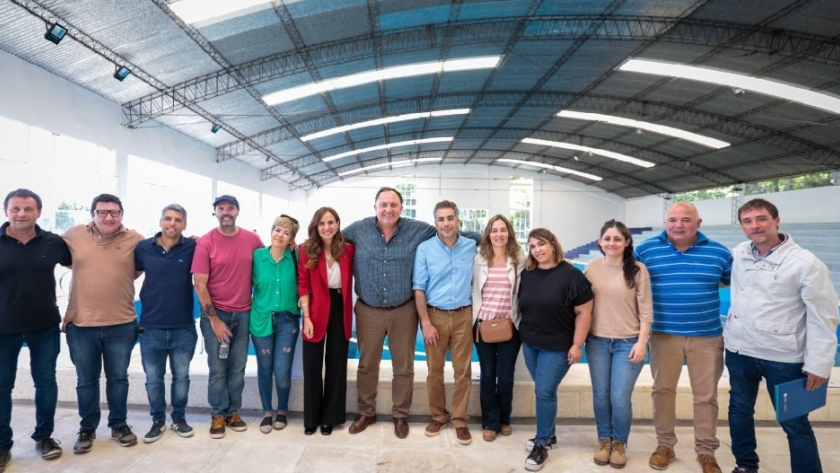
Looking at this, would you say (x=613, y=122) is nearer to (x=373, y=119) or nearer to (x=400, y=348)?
(x=373, y=119)

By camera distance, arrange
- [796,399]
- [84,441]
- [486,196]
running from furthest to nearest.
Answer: [486,196], [84,441], [796,399]

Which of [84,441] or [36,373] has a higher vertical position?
[36,373]

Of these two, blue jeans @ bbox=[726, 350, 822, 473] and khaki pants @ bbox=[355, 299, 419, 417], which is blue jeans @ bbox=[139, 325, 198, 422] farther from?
blue jeans @ bbox=[726, 350, 822, 473]

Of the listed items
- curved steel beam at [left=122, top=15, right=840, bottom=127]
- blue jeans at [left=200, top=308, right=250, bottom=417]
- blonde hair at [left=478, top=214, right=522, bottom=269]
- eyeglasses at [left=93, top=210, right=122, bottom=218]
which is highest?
curved steel beam at [left=122, top=15, right=840, bottom=127]

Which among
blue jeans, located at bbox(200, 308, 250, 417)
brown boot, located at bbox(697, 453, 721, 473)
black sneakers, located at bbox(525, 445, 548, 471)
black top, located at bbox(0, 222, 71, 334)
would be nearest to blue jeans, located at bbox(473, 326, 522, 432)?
black sneakers, located at bbox(525, 445, 548, 471)

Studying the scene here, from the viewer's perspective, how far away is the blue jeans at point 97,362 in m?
2.71

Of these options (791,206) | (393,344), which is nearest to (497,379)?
(393,344)

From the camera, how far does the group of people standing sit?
246 centimetres

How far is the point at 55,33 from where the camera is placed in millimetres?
6895

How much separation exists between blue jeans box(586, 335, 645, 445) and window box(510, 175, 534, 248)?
22.7 metres

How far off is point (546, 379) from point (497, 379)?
0.39 m

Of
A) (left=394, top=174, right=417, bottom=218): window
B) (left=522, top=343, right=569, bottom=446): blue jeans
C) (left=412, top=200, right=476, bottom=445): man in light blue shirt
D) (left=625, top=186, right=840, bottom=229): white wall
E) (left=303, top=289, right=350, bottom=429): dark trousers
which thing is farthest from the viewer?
(left=394, top=174, right=417, bottom=218): window

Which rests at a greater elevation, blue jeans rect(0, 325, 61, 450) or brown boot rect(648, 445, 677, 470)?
blue jeans rect(0, 325, 61, 450)

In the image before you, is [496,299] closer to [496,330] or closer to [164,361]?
[496,330]
